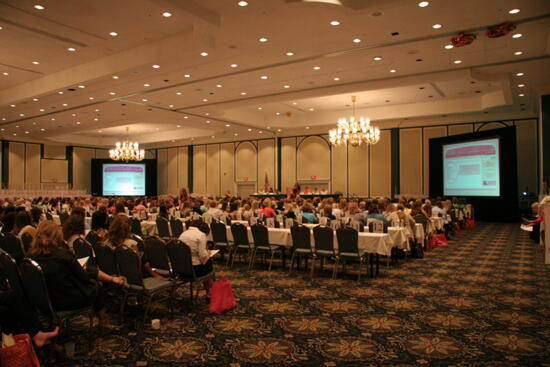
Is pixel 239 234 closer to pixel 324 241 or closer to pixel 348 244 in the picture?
pixel 324 241

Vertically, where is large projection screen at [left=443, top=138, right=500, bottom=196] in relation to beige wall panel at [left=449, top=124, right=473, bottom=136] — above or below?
below

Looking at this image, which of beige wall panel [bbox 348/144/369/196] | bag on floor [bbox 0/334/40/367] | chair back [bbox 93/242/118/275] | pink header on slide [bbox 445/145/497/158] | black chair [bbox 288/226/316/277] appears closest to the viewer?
bag on floor [bbox 0/334/40/367]

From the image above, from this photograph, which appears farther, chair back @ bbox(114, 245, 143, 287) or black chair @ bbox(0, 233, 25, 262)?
black chair @ bbox(0, 233, 25, 262)

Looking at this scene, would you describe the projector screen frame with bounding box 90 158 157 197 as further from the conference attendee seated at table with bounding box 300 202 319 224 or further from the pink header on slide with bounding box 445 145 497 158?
the conference attendee seated at table with bounding box 300 202 319 224

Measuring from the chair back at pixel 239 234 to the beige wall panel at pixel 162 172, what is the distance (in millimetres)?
20467

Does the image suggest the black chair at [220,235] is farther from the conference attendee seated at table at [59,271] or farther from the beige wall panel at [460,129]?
the beige wall panel at [460,129]

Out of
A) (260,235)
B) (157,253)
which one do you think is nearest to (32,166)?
(260,235)

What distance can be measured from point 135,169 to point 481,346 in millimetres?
24863

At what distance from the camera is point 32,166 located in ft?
76.6

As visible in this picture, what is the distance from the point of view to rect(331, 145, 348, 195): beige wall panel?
2005 cm

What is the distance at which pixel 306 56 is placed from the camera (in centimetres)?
885

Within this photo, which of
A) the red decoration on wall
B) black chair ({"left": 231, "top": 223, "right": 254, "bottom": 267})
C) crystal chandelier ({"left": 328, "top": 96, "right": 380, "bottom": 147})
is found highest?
the red decoration on wall

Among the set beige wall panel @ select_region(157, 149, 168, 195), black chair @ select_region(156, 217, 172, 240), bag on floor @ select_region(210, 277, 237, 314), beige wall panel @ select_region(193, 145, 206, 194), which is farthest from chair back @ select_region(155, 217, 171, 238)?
beige wall panel @ select_region(157, 149, 168, 195)

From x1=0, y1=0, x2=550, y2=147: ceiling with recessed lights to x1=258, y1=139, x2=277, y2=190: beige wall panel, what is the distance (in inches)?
270
